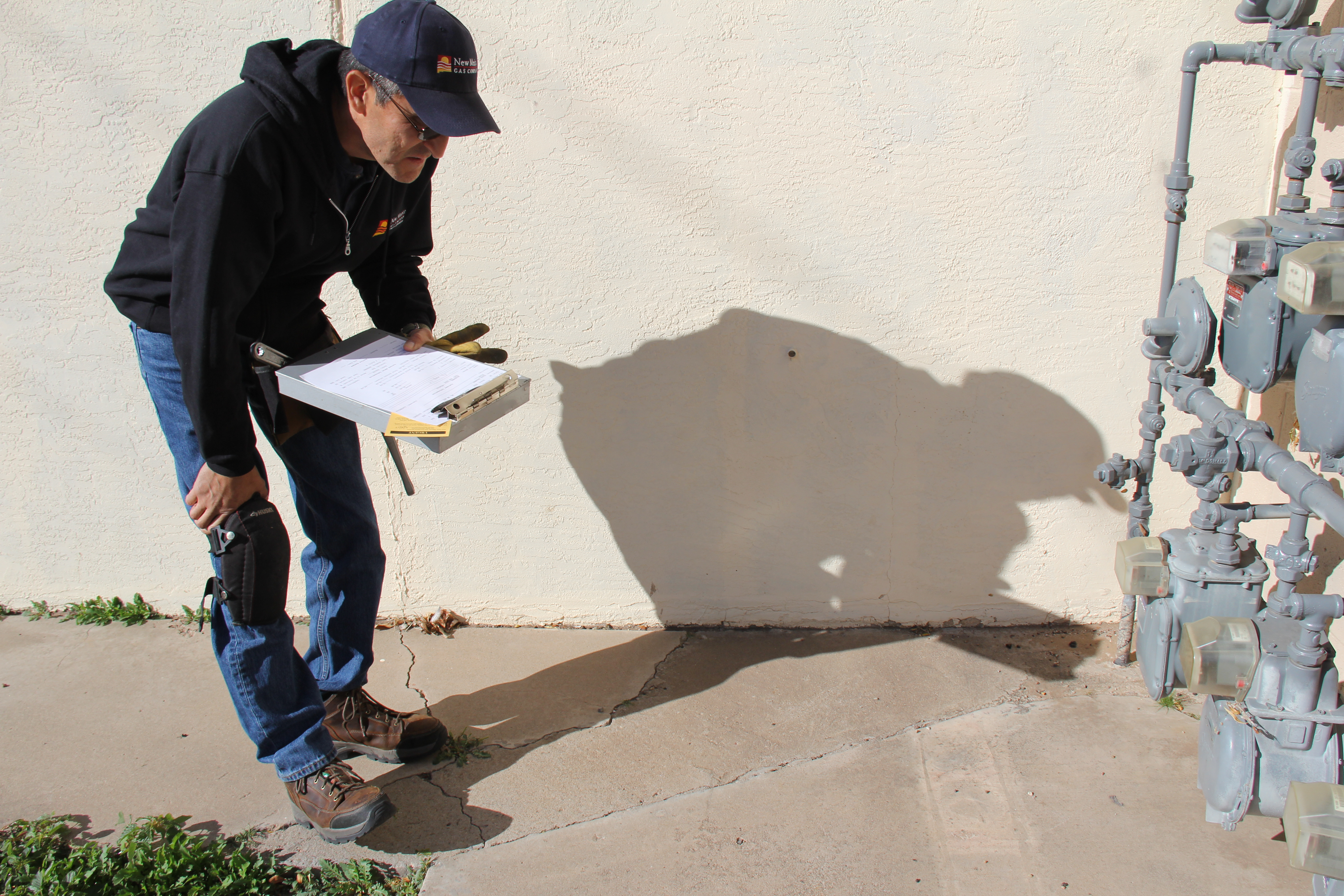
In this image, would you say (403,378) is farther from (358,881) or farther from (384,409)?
(358,881)

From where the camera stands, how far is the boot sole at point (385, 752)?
258 centimetres

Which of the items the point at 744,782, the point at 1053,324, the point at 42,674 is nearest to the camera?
the point at 744,782

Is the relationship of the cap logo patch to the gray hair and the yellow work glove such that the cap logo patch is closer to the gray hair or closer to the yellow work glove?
the gray hair

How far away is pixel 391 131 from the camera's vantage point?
77.6 inches

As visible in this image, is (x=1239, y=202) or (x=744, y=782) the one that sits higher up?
(x=1239, y=202)

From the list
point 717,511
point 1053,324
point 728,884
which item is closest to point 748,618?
point 717,511

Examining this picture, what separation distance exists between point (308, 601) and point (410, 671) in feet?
1.79

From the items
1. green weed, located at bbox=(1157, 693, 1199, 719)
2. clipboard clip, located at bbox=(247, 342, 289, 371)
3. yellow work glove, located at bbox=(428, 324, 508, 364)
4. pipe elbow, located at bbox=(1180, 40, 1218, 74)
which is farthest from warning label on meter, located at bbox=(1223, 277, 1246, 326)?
clipboard clip, located at bbox=(247, 342, 289, 371)

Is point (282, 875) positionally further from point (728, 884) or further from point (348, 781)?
point (728, 884)

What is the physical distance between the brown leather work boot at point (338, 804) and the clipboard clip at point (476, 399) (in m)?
1.00

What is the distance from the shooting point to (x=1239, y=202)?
8.66 ft

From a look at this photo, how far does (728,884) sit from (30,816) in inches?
69.2

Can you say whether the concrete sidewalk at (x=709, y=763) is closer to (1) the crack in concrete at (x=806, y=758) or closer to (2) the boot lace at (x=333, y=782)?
(1) the crack in concrete at (x=806, y=758)

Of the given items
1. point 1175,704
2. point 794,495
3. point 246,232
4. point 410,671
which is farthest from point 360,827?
point 1175,704
